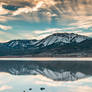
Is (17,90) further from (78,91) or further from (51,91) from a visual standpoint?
(78,91)

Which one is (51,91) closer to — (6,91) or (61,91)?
(61,91)

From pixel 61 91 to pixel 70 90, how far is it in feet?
3.62

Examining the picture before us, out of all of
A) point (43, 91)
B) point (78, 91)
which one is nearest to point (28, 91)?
point (43, 91)

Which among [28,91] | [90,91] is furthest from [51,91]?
Answer: [90,91]

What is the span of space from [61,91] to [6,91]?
631 centimetres

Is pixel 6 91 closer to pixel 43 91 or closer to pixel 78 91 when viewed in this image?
pixel 43 91

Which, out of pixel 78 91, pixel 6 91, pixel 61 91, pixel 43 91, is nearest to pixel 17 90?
pixel 6 91

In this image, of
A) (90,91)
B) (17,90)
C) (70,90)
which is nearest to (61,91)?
(70,90)

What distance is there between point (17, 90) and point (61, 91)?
516 centimetres

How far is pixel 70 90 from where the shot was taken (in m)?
24.9

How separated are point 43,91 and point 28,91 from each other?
1.67 metres

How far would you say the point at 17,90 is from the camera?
2552 centimetres

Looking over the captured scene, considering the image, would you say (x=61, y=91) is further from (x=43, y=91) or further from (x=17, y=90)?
(x=17, y=90)

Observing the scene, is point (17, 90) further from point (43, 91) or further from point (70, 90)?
point (70, 90)
